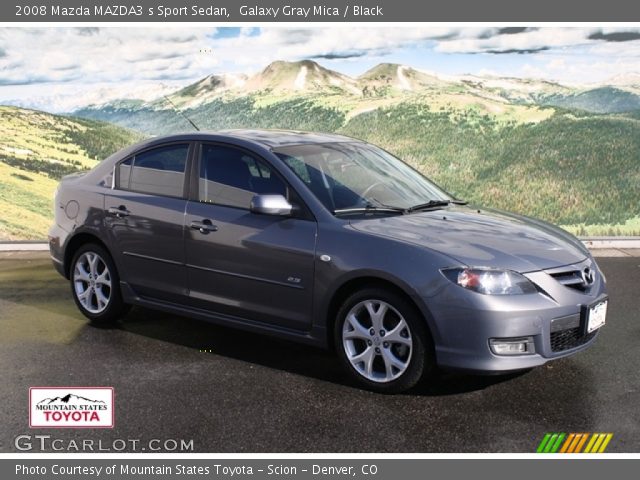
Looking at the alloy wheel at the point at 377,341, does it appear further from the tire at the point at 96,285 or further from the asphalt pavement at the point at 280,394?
the tire at the point at 96,285

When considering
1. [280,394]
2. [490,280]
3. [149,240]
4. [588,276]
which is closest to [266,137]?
[149,240]

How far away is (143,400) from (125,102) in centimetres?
878

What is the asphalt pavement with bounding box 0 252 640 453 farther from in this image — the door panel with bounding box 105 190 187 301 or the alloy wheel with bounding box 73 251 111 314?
the door panel with bounding box 105 190 187 301

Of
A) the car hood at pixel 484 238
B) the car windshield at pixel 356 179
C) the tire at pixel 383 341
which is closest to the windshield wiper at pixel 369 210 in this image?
the car windshield at pixel 356 179

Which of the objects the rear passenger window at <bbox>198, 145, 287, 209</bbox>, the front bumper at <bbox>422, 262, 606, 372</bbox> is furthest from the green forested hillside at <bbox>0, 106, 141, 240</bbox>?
the front bumper at <bbox>422, 262, 606, 372</bbox>

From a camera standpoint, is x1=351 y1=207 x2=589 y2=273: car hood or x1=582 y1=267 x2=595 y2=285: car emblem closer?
x1=351 y1=207 x2=589 y2=273: car hood

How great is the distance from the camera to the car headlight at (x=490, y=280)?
495 cm

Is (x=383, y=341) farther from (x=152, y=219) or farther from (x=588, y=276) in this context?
(x=152, y=219)

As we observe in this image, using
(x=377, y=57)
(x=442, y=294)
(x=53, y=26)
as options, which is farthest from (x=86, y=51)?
(x=442, y=294)

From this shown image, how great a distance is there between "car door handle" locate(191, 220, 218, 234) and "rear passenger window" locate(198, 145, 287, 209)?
0.17m

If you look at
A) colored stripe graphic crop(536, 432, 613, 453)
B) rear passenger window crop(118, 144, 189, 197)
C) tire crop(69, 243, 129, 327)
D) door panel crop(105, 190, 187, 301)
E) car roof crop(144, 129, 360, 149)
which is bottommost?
colored stripe graphic crop(536, 432, 613, 453)

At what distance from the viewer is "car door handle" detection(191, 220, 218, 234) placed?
604 centimetres

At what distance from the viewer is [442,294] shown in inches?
196

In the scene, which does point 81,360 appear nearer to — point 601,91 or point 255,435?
point 255,435
